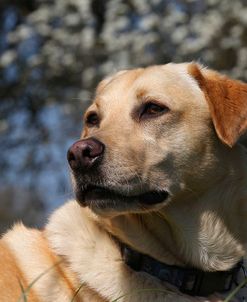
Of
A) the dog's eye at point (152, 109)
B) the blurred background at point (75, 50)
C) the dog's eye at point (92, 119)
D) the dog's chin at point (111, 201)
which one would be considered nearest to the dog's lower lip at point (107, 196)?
the dog's chin at point (111, 201)

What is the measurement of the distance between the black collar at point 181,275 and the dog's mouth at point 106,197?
278 millimetres

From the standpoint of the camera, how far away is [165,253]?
3.50m

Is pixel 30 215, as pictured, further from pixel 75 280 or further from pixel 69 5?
pixel 75 280

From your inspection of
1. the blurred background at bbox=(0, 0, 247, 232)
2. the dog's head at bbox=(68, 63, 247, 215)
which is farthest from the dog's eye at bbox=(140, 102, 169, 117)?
the blurred background at bbox=(0, 0, 247, 232)

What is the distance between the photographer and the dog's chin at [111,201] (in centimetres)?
330

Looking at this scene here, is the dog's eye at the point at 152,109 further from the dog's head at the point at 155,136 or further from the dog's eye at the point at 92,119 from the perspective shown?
the dog's eye at the point at 92,119

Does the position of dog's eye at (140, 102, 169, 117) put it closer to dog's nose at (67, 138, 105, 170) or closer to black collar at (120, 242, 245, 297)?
dog's nose at (67, 138, 105, 170)

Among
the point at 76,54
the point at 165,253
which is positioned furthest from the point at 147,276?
the point at 76,54

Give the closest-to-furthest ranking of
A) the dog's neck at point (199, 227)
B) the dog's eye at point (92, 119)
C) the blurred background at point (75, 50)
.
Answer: the dog's neck at point (199, 227)
the dog's eye at point (92, 119)
the blurred background at point (75, 50)

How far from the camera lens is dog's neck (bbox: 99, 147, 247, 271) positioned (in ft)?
11.5

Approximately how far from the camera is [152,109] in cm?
368

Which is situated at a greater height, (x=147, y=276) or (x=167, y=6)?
(x=167, y=6)

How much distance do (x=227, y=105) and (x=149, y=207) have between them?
26.1 inches

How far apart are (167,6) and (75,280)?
747cm
